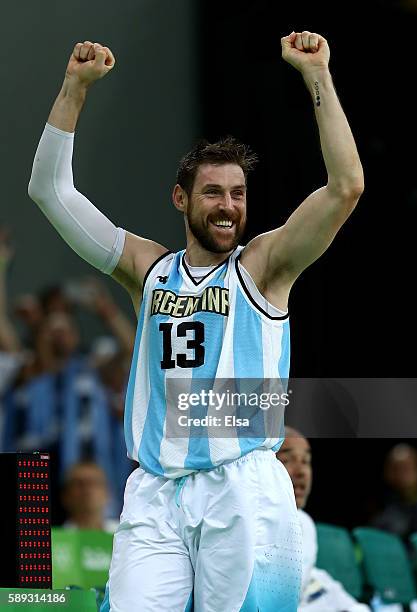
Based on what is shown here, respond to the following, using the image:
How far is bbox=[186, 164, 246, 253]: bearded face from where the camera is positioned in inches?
197

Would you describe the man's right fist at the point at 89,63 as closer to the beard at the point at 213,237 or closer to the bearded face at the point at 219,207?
the bearded face at the point at 219,207

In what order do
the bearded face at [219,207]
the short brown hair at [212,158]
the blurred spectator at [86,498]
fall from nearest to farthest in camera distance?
the bearded face at [219,207]
the short brown hair at [212,158]
the blurred spectator at [86,498]

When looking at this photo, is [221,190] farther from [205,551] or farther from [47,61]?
[47,61]

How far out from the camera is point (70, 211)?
5266mm

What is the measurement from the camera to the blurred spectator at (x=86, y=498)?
32.0ft

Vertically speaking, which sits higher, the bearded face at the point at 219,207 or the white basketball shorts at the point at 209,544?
the bearded face at the point at 219,207

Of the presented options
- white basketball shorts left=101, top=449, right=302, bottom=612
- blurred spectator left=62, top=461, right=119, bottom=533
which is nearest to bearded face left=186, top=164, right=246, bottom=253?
white basketball shorts left=101, top=449, right=302, bottom=612

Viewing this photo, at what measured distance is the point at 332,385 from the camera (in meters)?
10.4

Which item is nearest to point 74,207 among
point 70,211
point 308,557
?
point 70,211

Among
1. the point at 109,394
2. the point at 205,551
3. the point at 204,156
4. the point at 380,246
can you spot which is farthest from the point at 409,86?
the point at 205,551

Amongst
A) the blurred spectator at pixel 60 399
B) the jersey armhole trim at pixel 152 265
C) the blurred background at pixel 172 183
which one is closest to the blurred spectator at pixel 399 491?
the blurred background at pixel 172 183

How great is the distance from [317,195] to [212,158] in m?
0.49

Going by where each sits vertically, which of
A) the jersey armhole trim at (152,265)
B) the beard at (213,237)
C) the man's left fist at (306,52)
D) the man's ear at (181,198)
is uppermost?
the man's left fist at (306,52)

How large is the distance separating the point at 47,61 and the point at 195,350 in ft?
23.6
